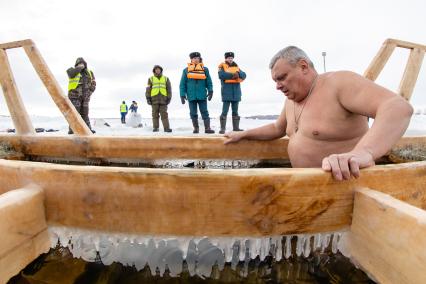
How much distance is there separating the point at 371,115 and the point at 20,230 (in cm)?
155

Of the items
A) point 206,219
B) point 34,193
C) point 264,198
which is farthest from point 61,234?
point 264,198

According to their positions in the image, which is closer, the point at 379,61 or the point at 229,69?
the point at 379,61

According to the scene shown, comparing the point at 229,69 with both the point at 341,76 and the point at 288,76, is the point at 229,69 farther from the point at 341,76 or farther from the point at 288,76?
the point at 341,76

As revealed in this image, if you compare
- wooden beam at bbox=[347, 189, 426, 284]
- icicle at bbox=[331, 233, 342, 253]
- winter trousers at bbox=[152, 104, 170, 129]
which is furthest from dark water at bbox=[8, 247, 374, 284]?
winter trousers at bbox=[152, 104, 170, 129]

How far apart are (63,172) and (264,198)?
71 cm

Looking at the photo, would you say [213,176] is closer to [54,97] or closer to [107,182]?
[107,182]

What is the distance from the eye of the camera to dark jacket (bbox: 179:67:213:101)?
23.2 ft

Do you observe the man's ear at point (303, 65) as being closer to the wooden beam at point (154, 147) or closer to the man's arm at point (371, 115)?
the man's arm at point (371, 115)

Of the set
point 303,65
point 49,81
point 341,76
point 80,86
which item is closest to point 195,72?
point 80,86

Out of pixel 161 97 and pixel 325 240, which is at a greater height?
pixel 325 240

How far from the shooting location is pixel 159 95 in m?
8.27

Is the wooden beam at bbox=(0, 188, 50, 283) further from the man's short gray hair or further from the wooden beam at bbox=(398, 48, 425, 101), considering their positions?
the wooden beam at bbox=(398, 48, 425, 101)

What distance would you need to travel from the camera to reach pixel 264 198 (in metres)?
1.06

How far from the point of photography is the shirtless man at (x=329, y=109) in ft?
4.53
